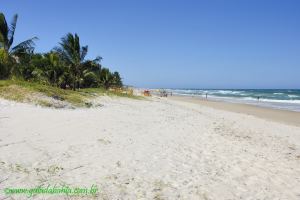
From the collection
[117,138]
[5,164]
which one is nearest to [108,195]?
[5,164]

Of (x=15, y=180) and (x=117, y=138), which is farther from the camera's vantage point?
(x=117, y=138)

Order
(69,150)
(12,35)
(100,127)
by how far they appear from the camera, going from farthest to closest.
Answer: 1. (12,35)
2. (100,127)
3. (69,150)

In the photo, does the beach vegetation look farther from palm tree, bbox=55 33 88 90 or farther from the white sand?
the white sand

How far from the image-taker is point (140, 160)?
7.03 metres

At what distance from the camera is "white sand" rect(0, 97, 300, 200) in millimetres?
5492

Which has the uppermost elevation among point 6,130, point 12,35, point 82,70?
point 12,35

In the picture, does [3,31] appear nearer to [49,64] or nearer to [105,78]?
[49,64]

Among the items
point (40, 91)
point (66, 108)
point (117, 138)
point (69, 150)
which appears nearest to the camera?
point (69, 150)

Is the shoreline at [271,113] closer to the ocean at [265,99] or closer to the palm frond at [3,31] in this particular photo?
the ocean at [265,99]

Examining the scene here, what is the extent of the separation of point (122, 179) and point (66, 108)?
9.09 m

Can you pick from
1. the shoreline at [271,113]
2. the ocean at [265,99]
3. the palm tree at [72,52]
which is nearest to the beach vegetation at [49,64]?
the palm tree at [72,52]

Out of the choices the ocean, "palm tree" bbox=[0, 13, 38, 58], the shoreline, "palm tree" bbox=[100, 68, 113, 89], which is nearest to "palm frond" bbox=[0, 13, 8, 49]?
"palm tree" bbox=[0, 13, 38, 58]

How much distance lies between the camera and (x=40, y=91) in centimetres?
1595

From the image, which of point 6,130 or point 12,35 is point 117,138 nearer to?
point 6,130
